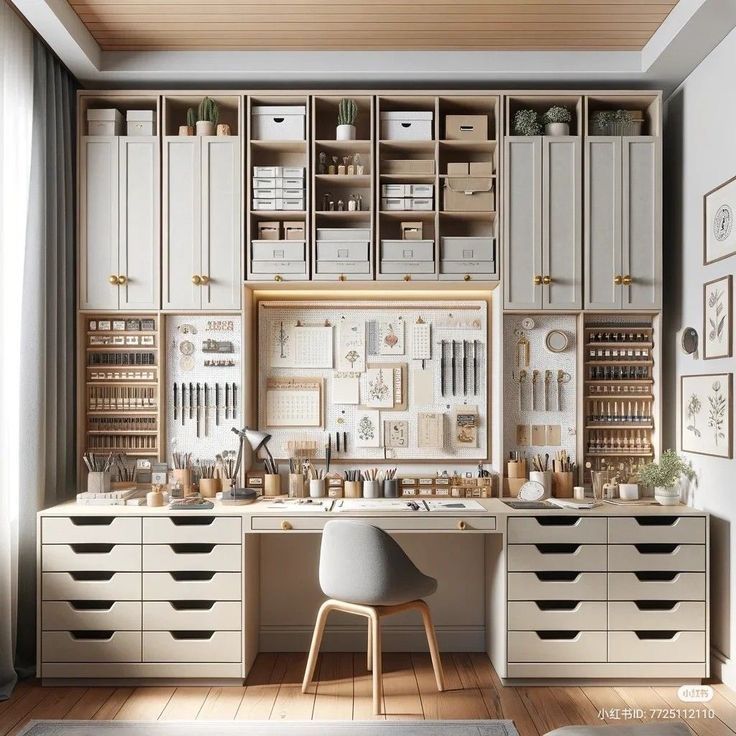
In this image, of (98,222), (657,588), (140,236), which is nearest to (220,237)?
(140,236)

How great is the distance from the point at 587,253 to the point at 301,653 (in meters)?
2.53

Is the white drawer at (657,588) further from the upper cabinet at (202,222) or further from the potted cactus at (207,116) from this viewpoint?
the potted cactus at (207,116)

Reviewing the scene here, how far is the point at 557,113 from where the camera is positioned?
3.61 m

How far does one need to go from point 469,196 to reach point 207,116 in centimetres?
141

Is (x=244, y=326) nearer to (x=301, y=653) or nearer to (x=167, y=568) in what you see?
(x=167, y=568)

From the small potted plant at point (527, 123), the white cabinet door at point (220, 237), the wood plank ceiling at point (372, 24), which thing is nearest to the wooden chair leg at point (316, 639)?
the white cabinet door at point (220, 237)

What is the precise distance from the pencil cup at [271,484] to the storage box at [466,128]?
198 cm

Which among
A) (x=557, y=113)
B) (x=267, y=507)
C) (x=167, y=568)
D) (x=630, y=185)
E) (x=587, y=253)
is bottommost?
(x=167, y=568)

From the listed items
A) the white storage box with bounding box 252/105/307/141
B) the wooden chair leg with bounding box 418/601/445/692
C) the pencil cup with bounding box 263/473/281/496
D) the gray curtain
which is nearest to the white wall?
the wooden chair leg with bounding box 418/601/445/692

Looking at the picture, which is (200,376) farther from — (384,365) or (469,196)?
(469,196)

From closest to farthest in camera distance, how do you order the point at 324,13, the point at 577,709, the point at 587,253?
the point at 577,709, the point at 324,13, the point at 587,253

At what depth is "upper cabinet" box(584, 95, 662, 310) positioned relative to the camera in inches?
140

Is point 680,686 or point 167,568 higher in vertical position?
point 167,568

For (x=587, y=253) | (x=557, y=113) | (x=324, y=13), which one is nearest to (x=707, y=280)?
(x=587, y=253)
